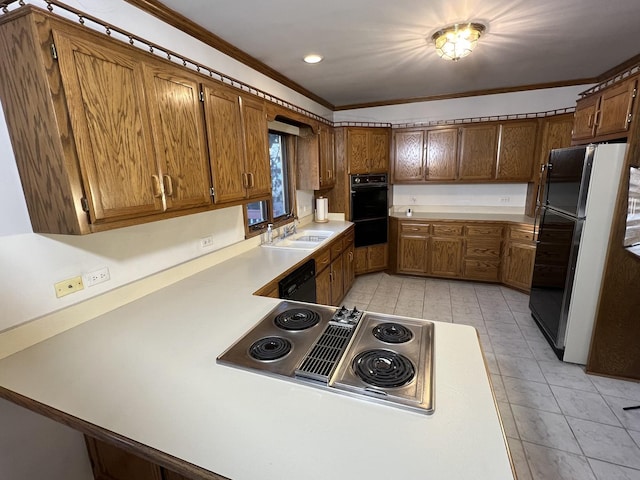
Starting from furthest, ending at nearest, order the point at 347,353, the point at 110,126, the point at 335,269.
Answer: the point at 335,269
the point at 110,126
the point at 347,353

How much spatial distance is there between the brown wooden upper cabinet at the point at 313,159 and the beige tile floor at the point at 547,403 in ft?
5.23

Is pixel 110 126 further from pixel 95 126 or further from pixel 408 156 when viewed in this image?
pixel 408 156

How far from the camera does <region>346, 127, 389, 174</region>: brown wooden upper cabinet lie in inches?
159

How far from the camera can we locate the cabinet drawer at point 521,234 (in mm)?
3561

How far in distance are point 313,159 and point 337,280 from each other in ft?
4.69

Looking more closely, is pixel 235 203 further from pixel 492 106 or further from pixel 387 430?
pixel 492 106

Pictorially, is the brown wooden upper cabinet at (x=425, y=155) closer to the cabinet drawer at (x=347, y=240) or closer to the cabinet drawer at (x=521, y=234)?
the cabinet drawer at (x=521, y=234)

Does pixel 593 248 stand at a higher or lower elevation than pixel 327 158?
lower

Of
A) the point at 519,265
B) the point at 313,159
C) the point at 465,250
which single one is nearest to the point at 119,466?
the point at 313,159

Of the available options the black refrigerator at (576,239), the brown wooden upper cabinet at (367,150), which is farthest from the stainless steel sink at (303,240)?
the black refrigerator at (576,239)

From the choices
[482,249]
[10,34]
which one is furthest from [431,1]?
[482,249]

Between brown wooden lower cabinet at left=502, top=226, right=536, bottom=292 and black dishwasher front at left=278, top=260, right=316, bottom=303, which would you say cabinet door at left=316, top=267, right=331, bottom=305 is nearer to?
black dishwasher front at left=278, top=260, right=316, bottom=303

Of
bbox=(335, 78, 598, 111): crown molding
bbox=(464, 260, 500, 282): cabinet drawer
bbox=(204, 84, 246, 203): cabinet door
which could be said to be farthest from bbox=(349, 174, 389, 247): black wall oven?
bbox=(204, 84, 246, 203): cabinet door

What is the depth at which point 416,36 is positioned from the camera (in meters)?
2.21
